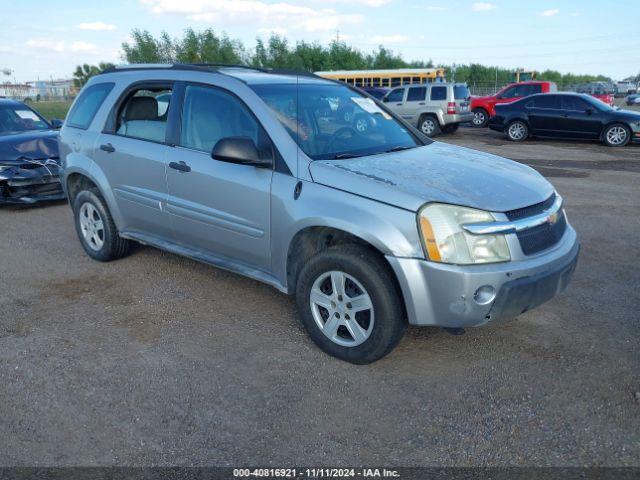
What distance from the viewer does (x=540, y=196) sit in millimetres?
3434

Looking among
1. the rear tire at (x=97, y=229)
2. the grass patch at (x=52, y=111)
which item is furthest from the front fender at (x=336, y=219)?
the grass patch at (x=52, y=111)

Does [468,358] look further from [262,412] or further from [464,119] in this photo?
[464,119]

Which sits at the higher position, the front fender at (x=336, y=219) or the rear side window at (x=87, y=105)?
the rear side window at (x=87, y=105)

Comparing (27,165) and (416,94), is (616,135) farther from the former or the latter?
(27,165)

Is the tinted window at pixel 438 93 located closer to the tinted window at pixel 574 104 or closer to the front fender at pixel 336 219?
the tinted window at pixel 574 104

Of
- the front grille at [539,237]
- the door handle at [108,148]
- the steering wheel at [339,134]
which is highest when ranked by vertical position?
the steering wheel at [339,134]

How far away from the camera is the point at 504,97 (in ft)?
68.8

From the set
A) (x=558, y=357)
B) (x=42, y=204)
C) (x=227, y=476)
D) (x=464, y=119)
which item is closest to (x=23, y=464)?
(x=227, y=476)

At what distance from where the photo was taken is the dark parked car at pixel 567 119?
14.7 meters

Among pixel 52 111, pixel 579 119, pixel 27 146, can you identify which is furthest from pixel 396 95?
pixel 52 111

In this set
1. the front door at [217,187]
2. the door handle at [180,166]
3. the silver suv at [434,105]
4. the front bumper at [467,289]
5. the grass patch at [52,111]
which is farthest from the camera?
the grass patch at [52,111]

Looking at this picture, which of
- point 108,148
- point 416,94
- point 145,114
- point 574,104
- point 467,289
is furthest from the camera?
point 416,94

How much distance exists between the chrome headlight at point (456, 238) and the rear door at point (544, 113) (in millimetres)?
14129

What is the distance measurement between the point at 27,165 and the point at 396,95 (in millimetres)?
14888
